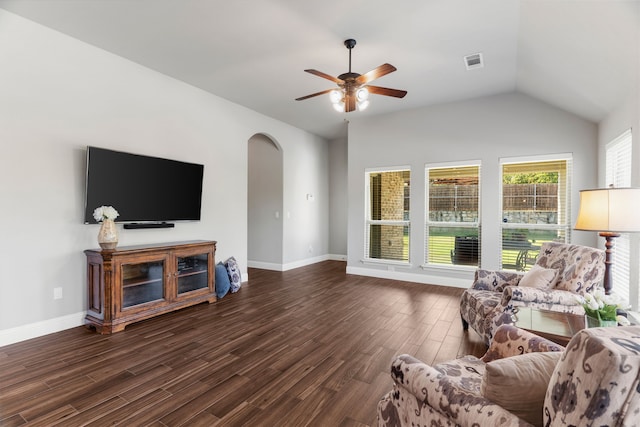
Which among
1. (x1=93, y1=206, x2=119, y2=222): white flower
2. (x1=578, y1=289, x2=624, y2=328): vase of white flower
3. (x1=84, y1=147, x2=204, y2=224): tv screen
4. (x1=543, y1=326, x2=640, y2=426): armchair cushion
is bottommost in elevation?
(x1=578, y1=289, x2=624, y2=328): vase of white flower

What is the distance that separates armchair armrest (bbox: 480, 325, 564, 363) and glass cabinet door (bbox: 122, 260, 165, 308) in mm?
3410

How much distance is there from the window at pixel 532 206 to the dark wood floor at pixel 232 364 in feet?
5.09

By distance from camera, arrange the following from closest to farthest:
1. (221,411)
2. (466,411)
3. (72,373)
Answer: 1. (466,411)
2. (221,411)
3. (72,373)

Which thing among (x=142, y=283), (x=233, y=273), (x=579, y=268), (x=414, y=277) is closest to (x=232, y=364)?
(x=142, y=283)

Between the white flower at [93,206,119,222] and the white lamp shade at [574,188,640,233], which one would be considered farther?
the white flower at [93,206,119,222]

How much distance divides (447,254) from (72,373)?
5.10m

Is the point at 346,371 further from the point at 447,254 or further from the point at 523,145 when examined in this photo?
the point at 523,145

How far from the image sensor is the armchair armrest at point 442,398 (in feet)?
3.54

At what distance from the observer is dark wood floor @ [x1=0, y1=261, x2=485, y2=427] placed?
1974mm

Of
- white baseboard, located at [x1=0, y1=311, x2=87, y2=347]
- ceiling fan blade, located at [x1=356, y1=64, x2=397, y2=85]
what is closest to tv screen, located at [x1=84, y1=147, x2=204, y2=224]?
white baseboard, located at [x1=0, y1=311, x2=87, y2=347]

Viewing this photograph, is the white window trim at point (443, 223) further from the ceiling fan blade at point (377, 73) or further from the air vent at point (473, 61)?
the ceiling fan blade at point (377, 73)

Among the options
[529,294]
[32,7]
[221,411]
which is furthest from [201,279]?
[529,294]

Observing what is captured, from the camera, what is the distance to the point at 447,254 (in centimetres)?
543

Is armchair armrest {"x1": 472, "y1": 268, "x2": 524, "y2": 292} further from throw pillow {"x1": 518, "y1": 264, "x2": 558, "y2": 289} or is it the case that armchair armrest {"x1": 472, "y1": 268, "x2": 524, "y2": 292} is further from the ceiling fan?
the ceiling fan
